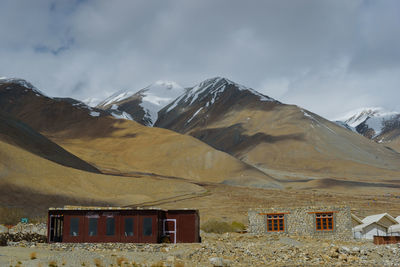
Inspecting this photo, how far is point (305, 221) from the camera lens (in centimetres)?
3859

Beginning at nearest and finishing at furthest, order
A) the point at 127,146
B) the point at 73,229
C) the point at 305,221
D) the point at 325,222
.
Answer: the point at 73,229 < the point at 325,222 < the point at 305,221 < the point at 127,146

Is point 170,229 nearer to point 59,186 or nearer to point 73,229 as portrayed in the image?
point 73,229

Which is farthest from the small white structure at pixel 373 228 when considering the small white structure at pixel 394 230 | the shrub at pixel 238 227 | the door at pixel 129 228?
the door at pixel 129 228

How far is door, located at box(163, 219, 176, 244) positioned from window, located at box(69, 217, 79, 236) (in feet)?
18.2

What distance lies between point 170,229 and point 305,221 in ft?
40.8

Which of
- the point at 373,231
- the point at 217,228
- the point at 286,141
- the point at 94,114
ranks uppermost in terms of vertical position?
the point at 94,114

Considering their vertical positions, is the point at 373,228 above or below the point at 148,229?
below

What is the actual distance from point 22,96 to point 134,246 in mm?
145455

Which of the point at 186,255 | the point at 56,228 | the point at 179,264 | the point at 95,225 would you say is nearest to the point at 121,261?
the point at 179,264

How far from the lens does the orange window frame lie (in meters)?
39.3

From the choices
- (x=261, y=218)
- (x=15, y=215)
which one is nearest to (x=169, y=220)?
(x=261, y=218)

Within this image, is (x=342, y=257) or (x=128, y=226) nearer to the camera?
(x=342, y=257)

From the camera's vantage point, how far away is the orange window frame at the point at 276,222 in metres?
39.3

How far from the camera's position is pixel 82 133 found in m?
132
